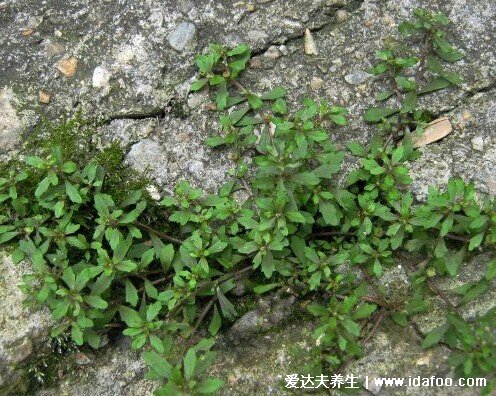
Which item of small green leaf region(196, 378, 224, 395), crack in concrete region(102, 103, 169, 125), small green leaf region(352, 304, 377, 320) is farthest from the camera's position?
crack in concrete region(102, 103, 169, 125)

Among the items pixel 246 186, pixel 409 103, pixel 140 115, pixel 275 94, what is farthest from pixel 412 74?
pixel 140 115

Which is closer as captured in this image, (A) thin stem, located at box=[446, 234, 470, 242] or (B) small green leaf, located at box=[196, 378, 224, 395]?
(B) small green leaf, located at box=[196, 378, 224, 395]

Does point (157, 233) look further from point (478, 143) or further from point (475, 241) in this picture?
point (478, 143)

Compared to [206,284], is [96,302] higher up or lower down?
higher up

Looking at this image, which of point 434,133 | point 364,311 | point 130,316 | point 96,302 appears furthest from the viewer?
point 434,133

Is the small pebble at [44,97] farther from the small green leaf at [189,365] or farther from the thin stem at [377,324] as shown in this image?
the thin stem at [377,324]

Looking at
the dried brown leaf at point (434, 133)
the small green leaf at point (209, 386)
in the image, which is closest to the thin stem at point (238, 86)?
the dried brown leaf at point (434, 133)

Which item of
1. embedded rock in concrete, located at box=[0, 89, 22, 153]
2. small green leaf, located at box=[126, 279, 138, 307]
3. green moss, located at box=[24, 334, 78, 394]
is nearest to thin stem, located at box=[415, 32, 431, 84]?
small green leaf, located at box=[126, 279, 138, 307]

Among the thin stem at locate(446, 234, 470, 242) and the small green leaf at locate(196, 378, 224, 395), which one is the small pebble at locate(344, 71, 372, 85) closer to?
the thin stem at locate(446, 234, 470, 242)

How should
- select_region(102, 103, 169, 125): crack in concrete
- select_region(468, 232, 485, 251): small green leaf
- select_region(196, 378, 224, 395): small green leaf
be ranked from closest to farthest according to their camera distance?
select_region(196, 378, 224, 395): small green leaf → select_region(468, 232, 485, 251): small green leaf → select_region(102, 103, 169, 125): crack in concrete
